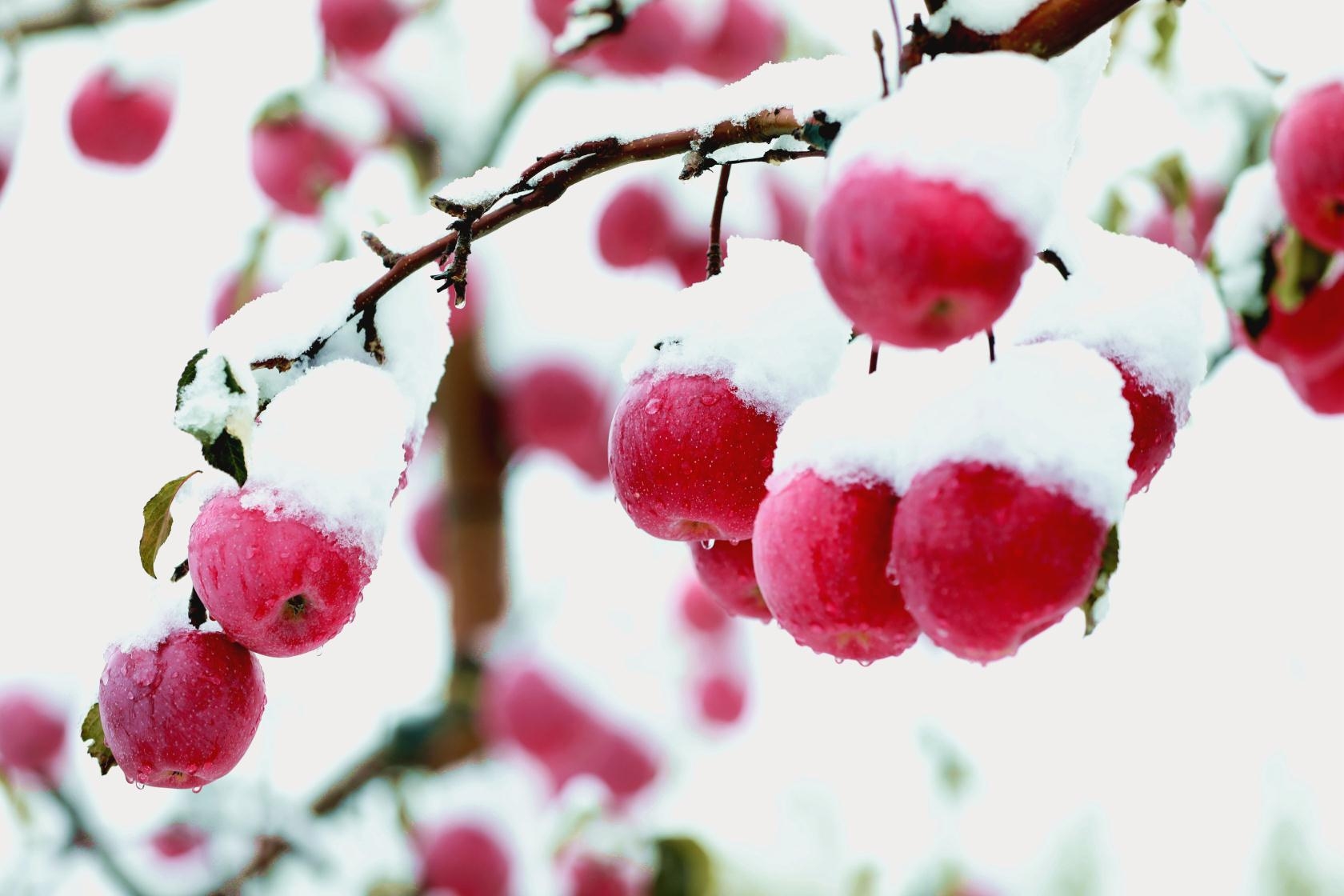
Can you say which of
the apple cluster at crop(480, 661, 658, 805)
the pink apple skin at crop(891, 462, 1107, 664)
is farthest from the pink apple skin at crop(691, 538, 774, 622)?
the apple cluster at crop(480, 661, 658, 805)

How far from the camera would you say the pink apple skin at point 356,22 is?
74.4 inches

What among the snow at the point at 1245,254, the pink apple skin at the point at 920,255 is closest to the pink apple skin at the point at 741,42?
the snow at the point at 1245,254

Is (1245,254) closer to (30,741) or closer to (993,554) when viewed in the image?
(993,554)

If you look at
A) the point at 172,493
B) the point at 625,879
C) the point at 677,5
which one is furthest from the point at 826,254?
the point at 677,5

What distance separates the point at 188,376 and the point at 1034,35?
1.29 feet

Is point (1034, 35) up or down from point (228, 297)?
up

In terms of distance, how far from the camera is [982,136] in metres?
0.41

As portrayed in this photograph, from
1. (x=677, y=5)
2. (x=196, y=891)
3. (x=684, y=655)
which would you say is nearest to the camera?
(x=196, y=891)

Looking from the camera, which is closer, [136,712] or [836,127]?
[836,127]

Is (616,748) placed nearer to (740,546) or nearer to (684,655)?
(684,655)

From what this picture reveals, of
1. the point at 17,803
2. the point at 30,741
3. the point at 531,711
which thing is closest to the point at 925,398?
the point at 531,711

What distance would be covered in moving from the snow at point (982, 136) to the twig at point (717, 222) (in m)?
0.15

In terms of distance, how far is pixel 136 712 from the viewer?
0.63 metres

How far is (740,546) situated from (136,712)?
33 cm
